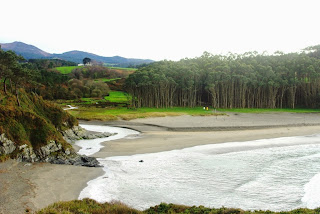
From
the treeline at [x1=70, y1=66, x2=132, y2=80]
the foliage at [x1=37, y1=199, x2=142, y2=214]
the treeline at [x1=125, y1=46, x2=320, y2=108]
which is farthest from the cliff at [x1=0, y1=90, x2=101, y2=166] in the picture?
the treeline at [x1=70, y1=66, x2=132, y2=80]

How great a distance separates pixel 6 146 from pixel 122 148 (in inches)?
417

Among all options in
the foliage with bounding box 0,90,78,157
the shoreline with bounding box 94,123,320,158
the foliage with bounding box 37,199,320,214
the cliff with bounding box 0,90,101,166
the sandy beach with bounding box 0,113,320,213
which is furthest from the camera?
the shoreline with bounding box 94,123,320,158

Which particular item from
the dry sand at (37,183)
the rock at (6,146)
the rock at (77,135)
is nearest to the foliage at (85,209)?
the dry sand at (37,183)

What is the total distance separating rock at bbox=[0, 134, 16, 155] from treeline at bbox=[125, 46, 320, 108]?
49800mm

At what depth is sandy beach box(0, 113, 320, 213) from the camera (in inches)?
523

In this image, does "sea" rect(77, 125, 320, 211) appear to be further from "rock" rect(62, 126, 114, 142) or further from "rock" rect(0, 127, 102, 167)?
"rock" rect(62, 126, 114, 142)

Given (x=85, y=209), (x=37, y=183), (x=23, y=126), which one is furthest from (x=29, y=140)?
(x=85, y=209)

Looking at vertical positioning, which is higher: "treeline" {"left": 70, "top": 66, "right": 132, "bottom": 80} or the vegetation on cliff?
"treeline" {"left": 70, "top": 66, "right": 132, "bottom": 80}

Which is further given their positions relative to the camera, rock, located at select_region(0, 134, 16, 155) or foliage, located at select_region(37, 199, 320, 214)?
rock, located at select_region(0, 134, 16, 155)

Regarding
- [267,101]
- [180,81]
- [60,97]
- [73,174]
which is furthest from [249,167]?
[60,97]

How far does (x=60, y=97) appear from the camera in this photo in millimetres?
99188

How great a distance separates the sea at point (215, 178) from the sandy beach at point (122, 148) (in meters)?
1.39

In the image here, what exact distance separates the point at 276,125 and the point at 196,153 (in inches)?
892

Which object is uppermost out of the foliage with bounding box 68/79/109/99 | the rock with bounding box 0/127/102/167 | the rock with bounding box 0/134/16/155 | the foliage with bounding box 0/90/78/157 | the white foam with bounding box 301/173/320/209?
the foliage with bounding box 68/79/109/99
